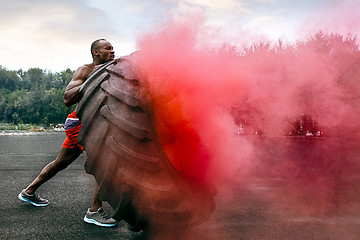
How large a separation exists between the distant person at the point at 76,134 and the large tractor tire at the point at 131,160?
2.87 feet

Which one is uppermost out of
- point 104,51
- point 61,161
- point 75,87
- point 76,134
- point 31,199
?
point 104,51

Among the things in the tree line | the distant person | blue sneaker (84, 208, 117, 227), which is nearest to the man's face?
the distant person

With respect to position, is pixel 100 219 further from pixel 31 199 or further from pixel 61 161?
pixel 31 199

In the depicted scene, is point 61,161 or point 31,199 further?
point 31,199

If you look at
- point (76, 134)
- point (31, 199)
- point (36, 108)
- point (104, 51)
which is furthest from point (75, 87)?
point (36, 108)

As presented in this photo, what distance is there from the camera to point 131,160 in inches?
86.3

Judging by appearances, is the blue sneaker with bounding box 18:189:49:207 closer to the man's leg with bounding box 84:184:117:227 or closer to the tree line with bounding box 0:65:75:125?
the man's leg with bounding box 84:184:117:227

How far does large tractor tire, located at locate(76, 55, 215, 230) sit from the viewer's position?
7.24 ft

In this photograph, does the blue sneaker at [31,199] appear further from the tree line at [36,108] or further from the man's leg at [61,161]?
the tree line at [36,108]

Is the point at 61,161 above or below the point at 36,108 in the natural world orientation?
above

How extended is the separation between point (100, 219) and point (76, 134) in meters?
0.99

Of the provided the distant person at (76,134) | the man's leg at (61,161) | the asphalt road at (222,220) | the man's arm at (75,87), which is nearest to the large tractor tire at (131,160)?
the asphalt road at (222,220)

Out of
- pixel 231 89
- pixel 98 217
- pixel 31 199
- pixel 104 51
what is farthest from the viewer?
pixel 31 199

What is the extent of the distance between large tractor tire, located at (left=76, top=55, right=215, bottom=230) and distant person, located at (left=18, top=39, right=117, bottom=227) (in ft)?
2.87
